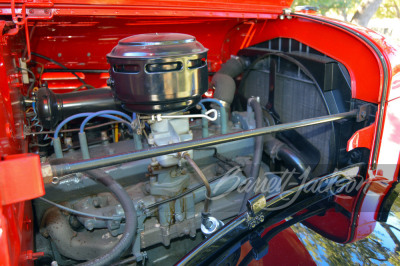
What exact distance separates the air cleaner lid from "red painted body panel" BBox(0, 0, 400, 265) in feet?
1.39

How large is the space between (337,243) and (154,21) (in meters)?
1.67

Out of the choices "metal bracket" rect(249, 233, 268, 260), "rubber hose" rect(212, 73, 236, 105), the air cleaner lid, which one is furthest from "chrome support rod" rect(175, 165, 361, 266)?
"rubber hose" rect(212, 73, 236, 105)

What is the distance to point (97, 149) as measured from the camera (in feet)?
6.47

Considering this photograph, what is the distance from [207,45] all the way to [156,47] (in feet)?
4.70

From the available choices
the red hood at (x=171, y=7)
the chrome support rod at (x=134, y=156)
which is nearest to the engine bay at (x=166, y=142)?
the chrome support rod at (x=134, y=156)

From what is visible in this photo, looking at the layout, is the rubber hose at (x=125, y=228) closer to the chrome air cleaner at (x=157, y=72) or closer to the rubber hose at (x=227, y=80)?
the chrome air cleaner at (x=157, y=72)

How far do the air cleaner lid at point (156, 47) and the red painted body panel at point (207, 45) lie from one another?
424 millimetres

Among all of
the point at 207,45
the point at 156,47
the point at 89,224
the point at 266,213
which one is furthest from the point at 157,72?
the point at 207,45

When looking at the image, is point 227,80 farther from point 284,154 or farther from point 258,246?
point 258,246

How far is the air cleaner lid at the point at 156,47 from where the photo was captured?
1.21 m

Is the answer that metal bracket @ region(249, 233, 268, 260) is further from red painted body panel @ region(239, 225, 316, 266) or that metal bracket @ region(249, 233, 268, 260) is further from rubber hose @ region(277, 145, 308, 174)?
rubber hose @ region(277, 145, 308, 174)

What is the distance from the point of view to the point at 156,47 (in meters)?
1.22

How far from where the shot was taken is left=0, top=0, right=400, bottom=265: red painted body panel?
1.17 meters

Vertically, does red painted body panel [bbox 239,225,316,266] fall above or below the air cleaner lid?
below
